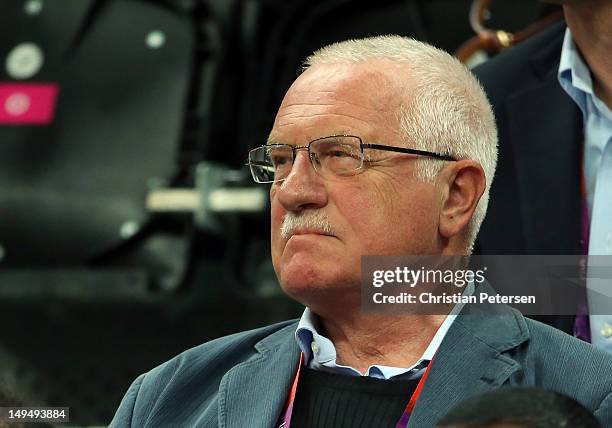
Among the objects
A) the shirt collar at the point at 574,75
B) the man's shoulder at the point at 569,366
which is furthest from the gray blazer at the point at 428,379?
the shirt collar at the point at 574,75

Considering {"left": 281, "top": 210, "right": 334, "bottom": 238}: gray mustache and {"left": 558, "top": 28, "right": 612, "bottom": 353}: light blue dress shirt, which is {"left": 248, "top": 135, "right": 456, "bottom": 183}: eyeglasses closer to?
{"left": 281, "top": 210, "right": 334, "bottom": 238}: gray mustache

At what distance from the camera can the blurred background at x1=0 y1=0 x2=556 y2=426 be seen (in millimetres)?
3504

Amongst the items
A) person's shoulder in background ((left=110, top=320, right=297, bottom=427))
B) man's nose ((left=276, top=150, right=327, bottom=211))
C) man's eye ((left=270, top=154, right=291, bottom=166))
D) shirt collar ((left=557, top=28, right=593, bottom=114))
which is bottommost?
person's shoulder in background ((left=110, top=320, right=297, bottom=427))

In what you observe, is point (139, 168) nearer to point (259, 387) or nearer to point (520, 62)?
point (520, 62)

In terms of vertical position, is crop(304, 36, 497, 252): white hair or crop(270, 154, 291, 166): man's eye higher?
crop(304, 36, 497, 252): white hair

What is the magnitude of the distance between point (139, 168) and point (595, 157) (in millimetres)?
1704

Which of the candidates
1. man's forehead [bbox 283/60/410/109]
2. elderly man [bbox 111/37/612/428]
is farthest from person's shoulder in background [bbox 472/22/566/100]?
man's forehead [bbox 283/60/410/109]

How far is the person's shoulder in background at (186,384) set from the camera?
198 centimetres

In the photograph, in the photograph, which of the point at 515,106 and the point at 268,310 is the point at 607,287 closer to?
the point at 515,106

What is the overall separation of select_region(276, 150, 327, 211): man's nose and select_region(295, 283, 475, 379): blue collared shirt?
185mm

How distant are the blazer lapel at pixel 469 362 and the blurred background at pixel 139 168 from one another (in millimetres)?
1555

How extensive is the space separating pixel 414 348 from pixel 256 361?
0.26 m

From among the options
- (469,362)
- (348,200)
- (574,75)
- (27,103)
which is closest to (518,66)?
(574,75)

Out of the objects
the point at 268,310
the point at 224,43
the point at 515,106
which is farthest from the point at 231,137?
the point at 515,106
